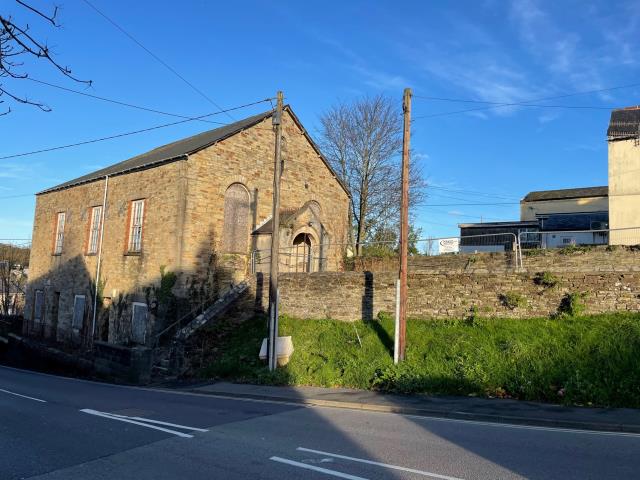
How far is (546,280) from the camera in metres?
14.2

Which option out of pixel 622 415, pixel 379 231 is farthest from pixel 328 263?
pixel 622 415

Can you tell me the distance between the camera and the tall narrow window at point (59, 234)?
1229 inches

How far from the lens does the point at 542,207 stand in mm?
47281

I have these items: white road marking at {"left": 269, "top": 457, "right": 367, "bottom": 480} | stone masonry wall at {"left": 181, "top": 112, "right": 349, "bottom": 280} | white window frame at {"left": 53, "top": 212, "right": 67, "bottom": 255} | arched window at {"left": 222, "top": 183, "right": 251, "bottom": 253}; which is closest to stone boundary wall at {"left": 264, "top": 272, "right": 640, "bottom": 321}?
arched window at {"left": 222, "top": 183, "right": 251, "bottom": 253}

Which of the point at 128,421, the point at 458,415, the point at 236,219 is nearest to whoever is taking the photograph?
the point at 128,421

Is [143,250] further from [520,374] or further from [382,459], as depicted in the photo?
[382,459]

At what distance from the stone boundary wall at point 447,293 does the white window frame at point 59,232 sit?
16642 millimetres

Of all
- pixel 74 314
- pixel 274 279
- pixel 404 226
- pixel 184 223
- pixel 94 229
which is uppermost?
pixel 94 229

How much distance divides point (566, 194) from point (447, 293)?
1397 inches

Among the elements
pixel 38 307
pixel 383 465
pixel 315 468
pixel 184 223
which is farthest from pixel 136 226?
pixel 383 465

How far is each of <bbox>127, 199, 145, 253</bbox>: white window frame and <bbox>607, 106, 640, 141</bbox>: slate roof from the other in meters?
24.0

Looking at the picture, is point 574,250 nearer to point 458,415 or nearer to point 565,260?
point 565,260

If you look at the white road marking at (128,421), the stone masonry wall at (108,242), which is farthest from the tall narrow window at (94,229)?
the white road marking at (128,421)

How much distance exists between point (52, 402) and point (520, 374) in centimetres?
1126
